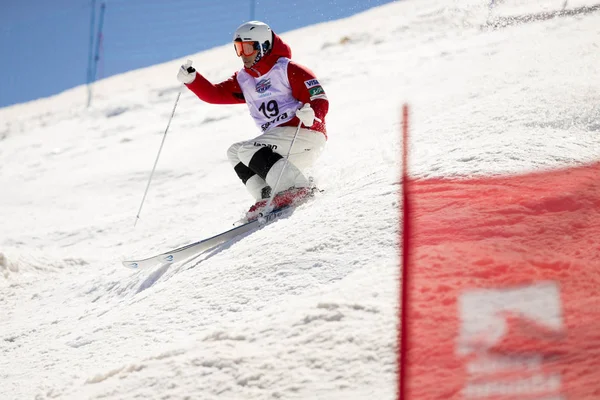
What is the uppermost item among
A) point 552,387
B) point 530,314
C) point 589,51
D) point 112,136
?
point 112,136

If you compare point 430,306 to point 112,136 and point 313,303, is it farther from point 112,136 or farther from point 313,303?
point 112,136

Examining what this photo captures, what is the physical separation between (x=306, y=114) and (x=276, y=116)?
1.43ft

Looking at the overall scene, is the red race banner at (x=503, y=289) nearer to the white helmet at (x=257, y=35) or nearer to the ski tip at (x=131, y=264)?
the white helmet at (x=257, y=35)

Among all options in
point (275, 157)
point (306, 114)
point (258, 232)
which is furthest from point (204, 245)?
point (306, 114)

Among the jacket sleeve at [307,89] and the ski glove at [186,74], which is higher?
the ski glove at [186,74]

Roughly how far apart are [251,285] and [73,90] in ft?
50.2

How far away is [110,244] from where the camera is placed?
18.5 feet

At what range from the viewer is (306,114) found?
13.1ft

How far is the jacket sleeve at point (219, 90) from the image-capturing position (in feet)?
15.1

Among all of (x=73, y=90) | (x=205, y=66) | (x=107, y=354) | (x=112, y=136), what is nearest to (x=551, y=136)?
(x=107, y=354)

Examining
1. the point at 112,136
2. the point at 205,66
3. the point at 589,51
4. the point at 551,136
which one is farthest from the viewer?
the point at 205,66

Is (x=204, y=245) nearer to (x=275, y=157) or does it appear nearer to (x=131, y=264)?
(x=131, y=264)

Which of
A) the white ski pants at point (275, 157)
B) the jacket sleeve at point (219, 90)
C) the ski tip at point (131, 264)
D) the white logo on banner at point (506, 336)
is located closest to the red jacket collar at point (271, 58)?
the jacket sleeve at point (219, 90)

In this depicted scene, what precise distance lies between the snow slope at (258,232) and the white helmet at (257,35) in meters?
1.07
